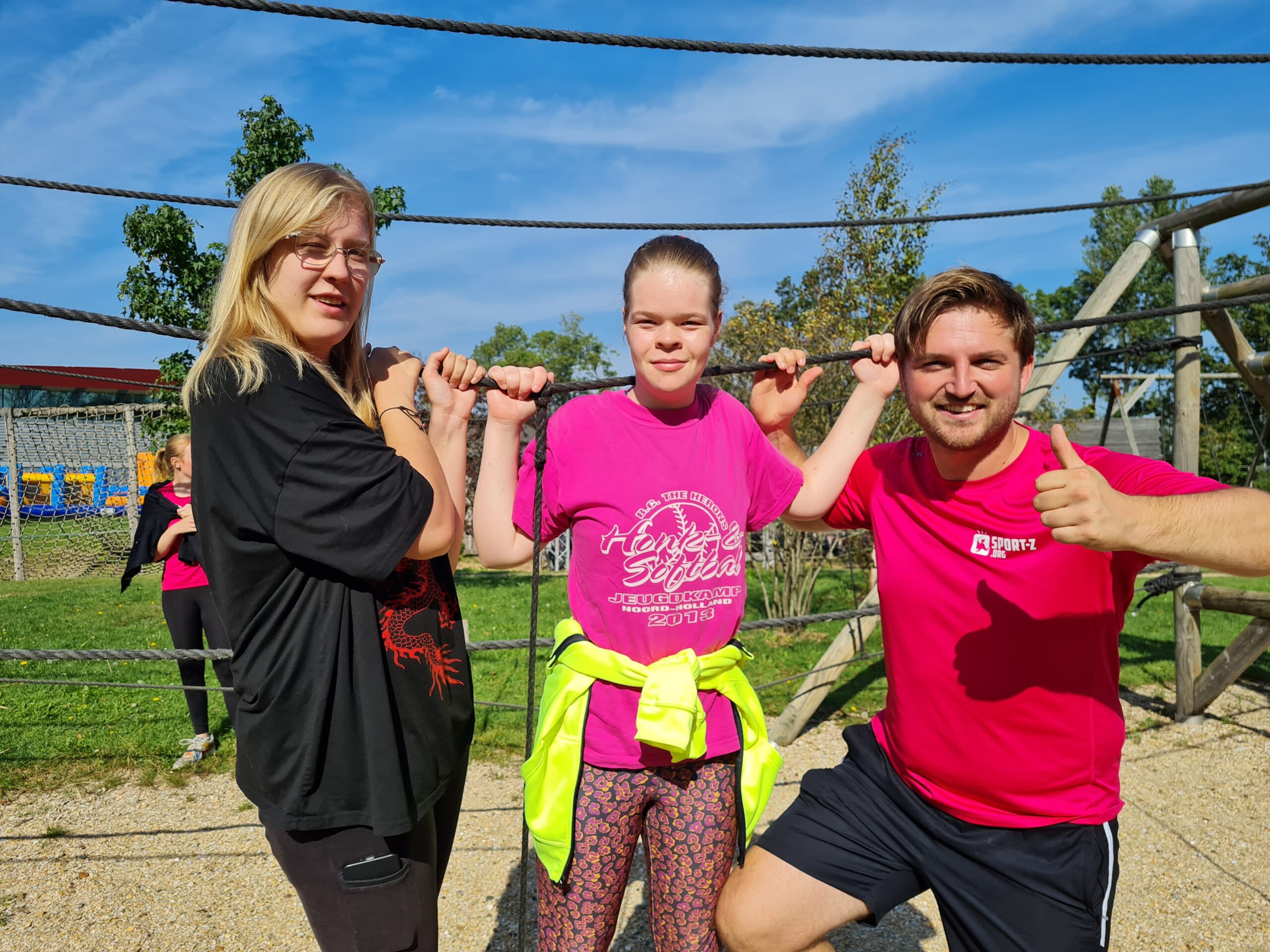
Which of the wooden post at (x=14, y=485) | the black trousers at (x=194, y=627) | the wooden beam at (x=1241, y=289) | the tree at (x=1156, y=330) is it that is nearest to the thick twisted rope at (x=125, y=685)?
the black trousers at (x=194, y=627)

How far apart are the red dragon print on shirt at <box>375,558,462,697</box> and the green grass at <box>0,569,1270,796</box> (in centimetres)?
346

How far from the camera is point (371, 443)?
1391 millimetres

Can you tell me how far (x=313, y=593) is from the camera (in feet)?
4.58

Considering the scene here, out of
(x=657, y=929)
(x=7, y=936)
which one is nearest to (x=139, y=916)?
(x=7, y=936)

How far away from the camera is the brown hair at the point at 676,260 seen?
5.75 feet

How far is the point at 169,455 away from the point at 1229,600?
6.11m

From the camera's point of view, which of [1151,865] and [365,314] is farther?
[1151,865]

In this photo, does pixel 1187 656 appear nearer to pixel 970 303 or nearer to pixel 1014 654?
pixel 1014 654

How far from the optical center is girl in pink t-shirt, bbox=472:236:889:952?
5.81 ft

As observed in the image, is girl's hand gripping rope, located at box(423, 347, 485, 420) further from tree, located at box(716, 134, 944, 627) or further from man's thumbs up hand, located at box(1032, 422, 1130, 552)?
tree, located at box(716, 134, 944, 627)

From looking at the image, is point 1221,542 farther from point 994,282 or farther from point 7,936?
point 7,936

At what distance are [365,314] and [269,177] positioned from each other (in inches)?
11.5

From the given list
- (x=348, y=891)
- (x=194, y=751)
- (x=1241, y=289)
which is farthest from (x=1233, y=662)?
(x=194, y=751)

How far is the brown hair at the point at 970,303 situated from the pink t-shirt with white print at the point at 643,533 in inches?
20.3
